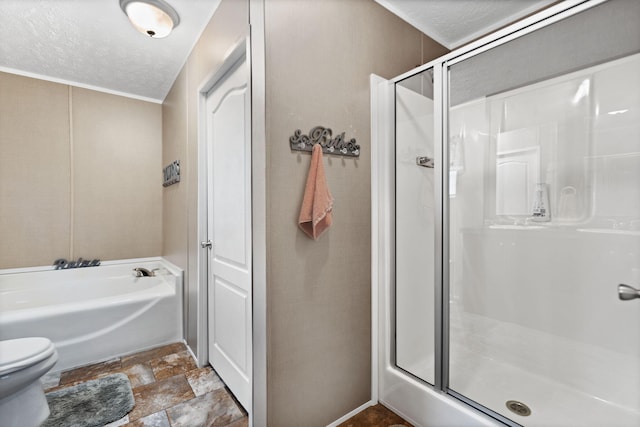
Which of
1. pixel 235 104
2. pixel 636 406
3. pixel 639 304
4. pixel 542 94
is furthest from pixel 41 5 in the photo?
pixel 636 406

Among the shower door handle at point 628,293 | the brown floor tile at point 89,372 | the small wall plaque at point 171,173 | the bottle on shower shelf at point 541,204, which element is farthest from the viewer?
the bottle on shower shelf at point 541,204

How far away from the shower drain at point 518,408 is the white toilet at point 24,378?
1918 mm

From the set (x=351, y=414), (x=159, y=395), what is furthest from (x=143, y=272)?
(x=351, y=414)

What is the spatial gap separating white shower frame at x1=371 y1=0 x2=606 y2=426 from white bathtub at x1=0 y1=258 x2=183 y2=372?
3.70 ft

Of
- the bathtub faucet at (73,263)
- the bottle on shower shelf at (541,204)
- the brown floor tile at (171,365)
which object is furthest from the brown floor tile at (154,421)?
the bottle on shower shelf at (541,204)

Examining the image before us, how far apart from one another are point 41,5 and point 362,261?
1622 millimetres

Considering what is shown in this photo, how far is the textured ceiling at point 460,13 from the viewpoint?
1.77 m

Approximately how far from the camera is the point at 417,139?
1605 mm

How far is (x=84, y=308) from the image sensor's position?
92 centimetres

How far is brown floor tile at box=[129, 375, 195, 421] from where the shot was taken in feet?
4.01

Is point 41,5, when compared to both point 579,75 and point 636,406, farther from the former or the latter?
point 636,406

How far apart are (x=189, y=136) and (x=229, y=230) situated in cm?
59

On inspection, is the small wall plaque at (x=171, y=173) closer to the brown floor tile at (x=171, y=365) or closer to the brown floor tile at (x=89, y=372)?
the brown floor tile at (x=89, y=372)

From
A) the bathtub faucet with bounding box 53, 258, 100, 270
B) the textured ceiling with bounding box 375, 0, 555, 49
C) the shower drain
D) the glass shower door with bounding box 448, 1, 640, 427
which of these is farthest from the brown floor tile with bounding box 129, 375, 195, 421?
the textured ceiling with bounding box 375, 0, 555, 49
